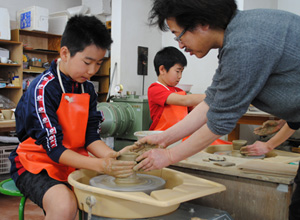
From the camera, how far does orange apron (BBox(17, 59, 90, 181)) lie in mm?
1454

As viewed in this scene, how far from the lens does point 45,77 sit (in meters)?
1.51

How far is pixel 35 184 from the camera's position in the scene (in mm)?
1370

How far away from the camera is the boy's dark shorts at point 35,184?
1328mm

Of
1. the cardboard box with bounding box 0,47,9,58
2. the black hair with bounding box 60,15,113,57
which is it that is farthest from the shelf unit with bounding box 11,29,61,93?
the black hair with bounding box 60,15,113,57

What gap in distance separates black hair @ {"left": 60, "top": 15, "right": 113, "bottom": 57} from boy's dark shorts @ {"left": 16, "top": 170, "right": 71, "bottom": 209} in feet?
1.94

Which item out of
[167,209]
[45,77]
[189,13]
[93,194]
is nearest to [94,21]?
[45,77]

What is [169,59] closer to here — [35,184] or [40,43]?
[35,184]

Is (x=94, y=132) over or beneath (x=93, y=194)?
over

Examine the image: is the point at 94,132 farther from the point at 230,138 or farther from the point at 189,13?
the point at 230,138

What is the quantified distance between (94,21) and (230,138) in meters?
2.68

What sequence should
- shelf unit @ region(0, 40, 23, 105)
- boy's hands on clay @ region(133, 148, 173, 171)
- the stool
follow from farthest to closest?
1. shelf unit @ region(0, 40, 23, 105)
2. the stool
3. boy's hands on clay @ region(133, 148, 173, 171)

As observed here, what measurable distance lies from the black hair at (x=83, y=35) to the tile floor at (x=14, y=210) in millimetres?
1753

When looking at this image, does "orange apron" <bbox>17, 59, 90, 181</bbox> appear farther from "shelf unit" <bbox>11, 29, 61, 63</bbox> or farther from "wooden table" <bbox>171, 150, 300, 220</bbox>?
"shelf unit" <bbox>11, 29, 61, 63</bbox>

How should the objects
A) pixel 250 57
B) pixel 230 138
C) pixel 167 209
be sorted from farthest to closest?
pixel 230 138, pixel 167 209, pixel 250 57
